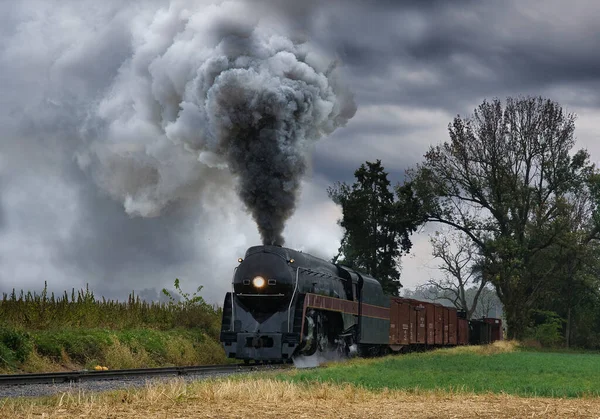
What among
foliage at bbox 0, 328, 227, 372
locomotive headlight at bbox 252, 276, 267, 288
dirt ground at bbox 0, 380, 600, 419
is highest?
locomotive headlight at bbox 252, 276, 267, 288

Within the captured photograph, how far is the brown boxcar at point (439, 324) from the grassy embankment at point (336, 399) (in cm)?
2603

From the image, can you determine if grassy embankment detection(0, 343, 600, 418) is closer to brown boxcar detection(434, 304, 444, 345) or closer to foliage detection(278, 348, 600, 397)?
foliage detection(278, 348, 600, 397)

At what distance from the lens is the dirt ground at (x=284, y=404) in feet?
39.1

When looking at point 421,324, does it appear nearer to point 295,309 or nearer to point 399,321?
point 399,321

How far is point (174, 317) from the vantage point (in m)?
32.3

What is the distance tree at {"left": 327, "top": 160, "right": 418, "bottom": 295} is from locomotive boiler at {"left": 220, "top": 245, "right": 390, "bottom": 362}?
32209mm

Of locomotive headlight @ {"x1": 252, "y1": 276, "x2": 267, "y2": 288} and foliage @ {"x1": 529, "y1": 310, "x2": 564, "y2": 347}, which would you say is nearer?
locomotive headlight @ {"x1": 252, "y1": 276, "x2": 267, "y2": 288}

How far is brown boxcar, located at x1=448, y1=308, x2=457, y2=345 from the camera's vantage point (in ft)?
167

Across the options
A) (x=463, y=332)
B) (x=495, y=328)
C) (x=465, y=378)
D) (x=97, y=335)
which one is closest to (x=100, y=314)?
(x=97, y=335)

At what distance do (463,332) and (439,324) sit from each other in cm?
934

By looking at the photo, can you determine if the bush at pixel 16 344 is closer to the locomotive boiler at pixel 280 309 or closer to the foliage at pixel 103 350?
the foliage at pixel 103 350

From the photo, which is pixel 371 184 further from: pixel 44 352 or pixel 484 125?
pixel 44 352

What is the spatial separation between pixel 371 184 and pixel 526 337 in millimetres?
16688

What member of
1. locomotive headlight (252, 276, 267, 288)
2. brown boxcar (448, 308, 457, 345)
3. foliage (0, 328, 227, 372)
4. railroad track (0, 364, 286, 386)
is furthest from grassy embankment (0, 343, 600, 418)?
brown boxcar (448, 308, 457, 345)
